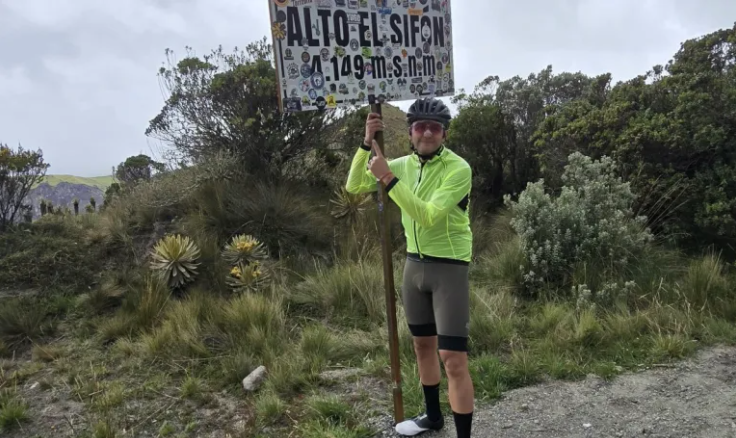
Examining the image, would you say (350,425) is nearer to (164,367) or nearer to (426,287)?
(426,287)

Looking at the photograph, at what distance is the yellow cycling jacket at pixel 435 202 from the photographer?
265 cm

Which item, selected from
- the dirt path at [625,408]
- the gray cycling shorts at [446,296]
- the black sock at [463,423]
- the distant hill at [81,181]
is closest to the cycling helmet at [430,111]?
the gray cycling shorts at [446,296]

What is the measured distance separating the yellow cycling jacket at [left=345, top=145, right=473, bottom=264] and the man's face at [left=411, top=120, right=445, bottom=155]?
6 centimetres

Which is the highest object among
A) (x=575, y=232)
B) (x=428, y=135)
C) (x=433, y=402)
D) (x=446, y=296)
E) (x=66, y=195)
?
(x=428, y=135)

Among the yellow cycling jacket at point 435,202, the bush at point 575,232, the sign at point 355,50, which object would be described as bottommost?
the bush at point 575,232

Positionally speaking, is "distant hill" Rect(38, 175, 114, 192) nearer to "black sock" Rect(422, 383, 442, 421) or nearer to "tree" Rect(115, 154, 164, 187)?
"tree" Rect(115, 154, 164, 187)

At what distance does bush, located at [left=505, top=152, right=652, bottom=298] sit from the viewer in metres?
5.73

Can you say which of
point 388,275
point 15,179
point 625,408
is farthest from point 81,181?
point 625,408

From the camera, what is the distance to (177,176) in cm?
784

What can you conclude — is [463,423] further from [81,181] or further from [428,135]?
[81,181]

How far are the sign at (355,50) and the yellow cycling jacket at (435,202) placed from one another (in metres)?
0.43

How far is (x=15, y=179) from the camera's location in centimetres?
732

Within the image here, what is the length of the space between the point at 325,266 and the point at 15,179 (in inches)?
193

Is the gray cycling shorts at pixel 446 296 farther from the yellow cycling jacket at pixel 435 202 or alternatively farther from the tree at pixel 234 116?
the tree at pixel 234 116
